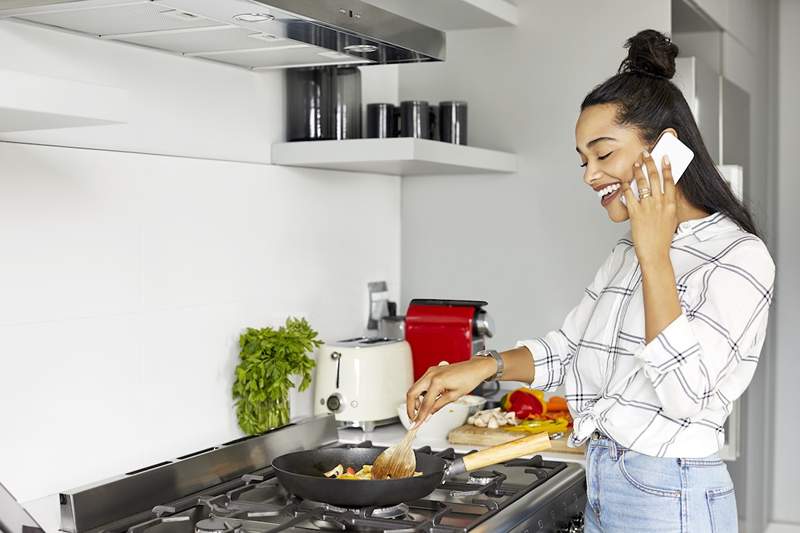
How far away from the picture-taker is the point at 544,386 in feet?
6.19

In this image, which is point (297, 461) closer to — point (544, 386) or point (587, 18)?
point (544, 386)

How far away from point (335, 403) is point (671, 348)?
1152 millimetres

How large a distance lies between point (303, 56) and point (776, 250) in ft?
9.47

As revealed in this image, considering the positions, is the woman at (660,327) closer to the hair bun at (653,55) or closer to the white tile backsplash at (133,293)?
the hair bun at (653,55)

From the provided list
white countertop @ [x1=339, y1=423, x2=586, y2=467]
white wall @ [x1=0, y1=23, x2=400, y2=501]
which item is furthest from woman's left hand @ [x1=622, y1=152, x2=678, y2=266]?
white wall @ [x1=0, y1=23, x2=400, y2=501]

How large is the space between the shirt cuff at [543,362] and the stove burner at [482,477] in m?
0.22

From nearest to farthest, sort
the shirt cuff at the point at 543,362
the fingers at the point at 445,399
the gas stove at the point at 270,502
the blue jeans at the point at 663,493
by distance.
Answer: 1. the blue jeans at the point at 663,493
2. the gas stove at the point at 270,502
3. the fingers at the point at 445,399
4. the shirt cuff at the point at 543,362

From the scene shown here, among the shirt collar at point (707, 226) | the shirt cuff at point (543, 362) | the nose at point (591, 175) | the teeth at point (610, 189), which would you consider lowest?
the shirt cuff at point (543, 362)

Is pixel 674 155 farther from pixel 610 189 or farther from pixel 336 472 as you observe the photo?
pixel 336 472

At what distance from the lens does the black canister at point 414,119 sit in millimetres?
→ 2531

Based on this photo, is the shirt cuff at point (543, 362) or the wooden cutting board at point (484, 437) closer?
the shirt cuff at point (543, 362)

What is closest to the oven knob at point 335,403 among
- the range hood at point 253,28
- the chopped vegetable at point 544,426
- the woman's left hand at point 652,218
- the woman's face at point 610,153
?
the chopped vegetable at point 544,426

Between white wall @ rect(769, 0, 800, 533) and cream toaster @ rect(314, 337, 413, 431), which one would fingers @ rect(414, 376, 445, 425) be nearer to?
cream toaster @ rect(314, 337, 413, 431)

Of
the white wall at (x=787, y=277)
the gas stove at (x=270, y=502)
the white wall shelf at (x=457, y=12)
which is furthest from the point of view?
the white wall at (x=787, y=277)
